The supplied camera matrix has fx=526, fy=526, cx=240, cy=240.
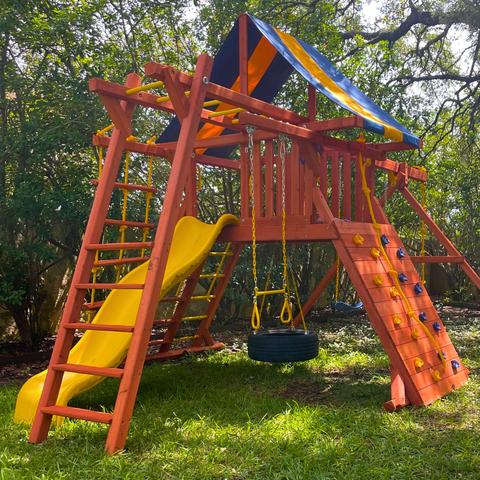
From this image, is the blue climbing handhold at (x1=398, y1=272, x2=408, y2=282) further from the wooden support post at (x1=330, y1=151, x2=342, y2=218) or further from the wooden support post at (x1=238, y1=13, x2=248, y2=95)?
the wooden support post at (x1=238, y1=13, x2=248, y2=95)

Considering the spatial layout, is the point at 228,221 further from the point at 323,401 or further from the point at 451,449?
the point at 451,449

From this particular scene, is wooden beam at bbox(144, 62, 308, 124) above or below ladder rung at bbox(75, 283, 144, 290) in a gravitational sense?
above

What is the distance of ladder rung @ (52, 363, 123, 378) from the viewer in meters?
3.11

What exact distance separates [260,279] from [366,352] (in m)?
2.30

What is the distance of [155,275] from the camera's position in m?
3.21

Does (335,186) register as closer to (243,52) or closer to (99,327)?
(243,52)

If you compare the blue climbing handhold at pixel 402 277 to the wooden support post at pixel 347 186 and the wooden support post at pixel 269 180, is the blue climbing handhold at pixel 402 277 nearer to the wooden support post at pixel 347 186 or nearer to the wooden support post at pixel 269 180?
the wooden support post at pixel 347 186

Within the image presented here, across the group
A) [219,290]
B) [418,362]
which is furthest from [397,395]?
[219,290]

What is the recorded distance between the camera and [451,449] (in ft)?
9.70

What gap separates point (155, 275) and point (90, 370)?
28.2 inches

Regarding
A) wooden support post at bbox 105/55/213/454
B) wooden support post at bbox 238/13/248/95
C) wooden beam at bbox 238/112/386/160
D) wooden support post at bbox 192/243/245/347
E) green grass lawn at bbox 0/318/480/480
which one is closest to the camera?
green grass lawn at bbox 0/318/480/480

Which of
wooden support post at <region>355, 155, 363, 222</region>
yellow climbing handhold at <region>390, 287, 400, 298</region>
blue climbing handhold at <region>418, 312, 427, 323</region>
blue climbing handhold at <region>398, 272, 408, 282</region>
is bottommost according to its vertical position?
blue climbing handhold at <region>418, 312, 427, 323</region>

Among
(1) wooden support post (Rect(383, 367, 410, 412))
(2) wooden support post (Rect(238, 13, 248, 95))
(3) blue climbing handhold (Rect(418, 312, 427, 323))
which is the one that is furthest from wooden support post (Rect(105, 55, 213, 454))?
(3) blue climbing handhold (Rect(418, 312, 427, 323))

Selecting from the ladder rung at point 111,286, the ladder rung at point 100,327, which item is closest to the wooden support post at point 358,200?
the ladder rung at point 111,286
